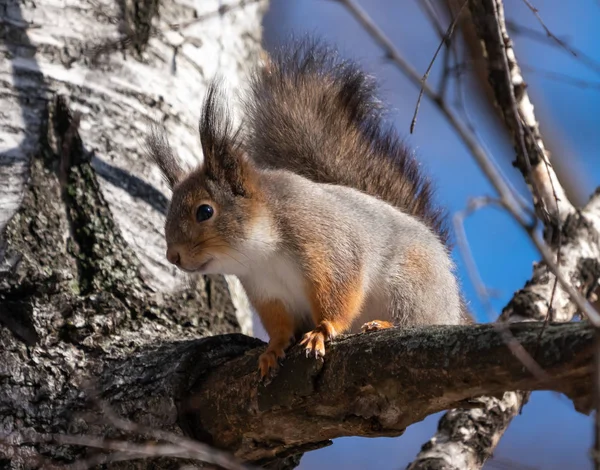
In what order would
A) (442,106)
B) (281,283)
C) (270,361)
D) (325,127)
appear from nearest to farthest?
(442,106)
(270,361)
(281,283)
(325,127)

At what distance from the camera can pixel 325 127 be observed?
2.23 meters

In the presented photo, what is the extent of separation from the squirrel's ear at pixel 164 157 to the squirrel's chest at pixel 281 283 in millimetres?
307

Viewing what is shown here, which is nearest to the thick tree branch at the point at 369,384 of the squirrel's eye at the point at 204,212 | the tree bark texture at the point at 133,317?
the tree bark texture at the point at 133,317

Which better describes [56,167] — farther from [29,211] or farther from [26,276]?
[26,276]

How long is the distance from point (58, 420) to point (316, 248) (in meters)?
0.64

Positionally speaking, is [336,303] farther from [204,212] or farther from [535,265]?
[535,265]

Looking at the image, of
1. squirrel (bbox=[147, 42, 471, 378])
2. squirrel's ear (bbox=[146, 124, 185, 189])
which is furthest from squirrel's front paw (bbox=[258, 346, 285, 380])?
squirrel's ear (bbox=[146, 124, 185, 189])

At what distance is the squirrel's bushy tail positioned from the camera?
7.28ft

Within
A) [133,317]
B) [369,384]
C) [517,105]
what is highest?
[517,105]

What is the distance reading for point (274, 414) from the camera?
142 cm

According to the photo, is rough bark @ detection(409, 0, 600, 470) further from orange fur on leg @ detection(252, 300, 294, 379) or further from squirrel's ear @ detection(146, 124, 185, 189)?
squirrel's ear @ detection(146, 124, 185, 189)

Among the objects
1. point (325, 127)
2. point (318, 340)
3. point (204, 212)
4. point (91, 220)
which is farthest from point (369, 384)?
point (325, 127)

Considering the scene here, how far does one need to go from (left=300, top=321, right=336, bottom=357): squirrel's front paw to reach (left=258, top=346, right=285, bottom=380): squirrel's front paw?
5cm

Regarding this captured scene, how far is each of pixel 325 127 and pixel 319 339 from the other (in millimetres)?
859
